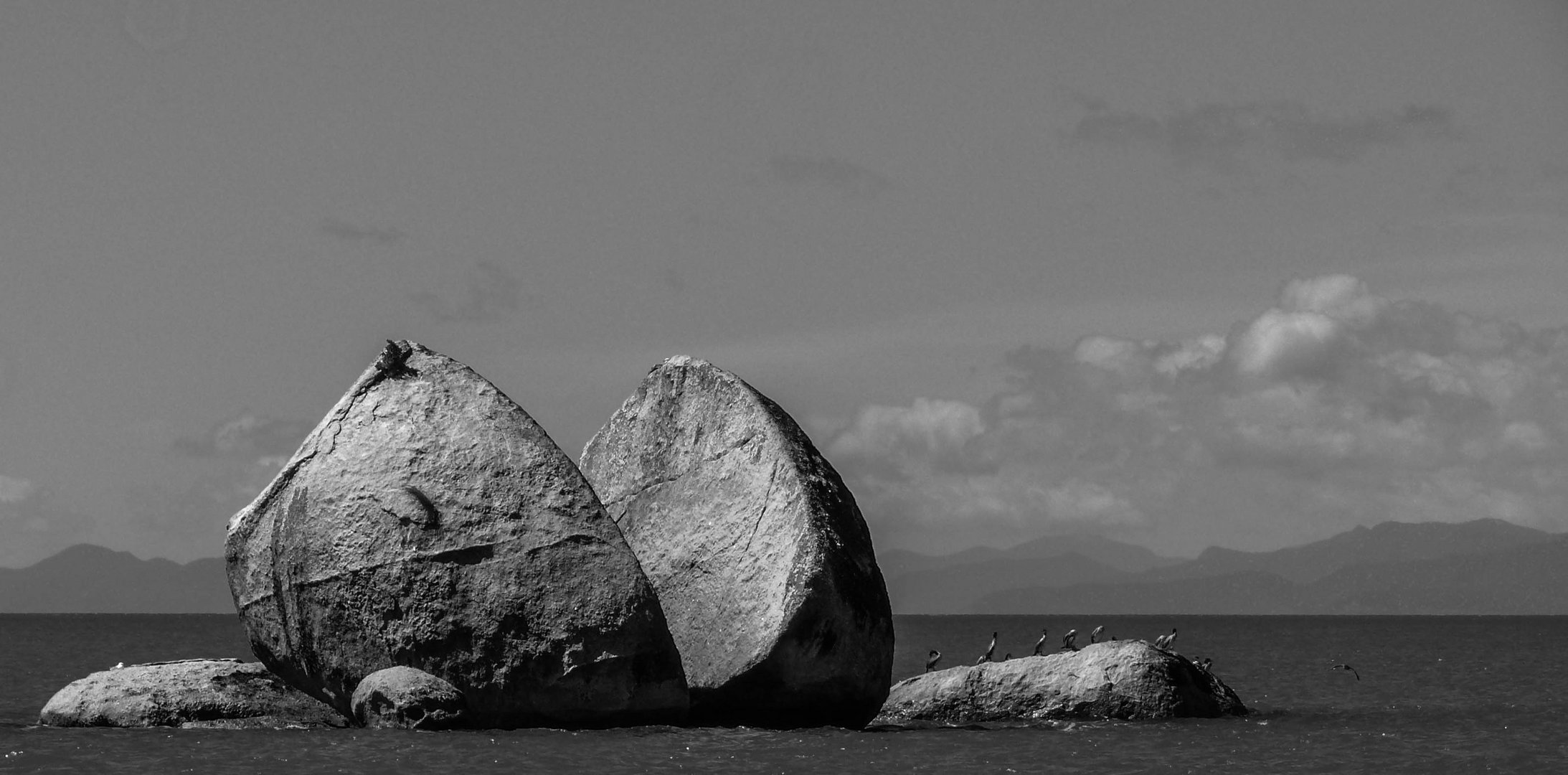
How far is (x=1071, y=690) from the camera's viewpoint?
1165 inches

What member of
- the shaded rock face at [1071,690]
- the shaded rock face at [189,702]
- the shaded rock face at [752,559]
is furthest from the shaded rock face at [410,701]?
the shaded rock face at [1071,690]

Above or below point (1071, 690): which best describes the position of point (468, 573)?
above

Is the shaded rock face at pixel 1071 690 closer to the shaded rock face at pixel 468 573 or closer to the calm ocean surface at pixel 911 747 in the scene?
the calm ocean surface at pixel 911 747

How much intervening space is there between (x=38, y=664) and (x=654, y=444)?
45.4 m

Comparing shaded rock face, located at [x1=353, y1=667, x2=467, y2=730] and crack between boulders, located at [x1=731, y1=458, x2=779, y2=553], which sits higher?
crack between boulders, located at [x1=731, y1=458, x2=779, y2=553]

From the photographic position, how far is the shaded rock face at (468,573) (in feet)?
79.4

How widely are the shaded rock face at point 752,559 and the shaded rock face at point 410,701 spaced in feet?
11.8

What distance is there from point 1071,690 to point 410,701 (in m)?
10.9

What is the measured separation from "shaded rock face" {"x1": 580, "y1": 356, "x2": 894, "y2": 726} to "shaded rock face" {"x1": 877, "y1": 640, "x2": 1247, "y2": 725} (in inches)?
139

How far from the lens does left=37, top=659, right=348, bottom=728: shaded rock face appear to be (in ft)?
84.2

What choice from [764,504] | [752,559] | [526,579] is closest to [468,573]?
[526,579]

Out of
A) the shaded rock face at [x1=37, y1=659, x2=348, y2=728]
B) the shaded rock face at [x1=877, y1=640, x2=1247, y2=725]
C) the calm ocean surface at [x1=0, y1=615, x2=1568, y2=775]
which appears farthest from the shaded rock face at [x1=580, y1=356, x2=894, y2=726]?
the shaded rock face at [x1=37, y1=659, x2=348, y2=728]

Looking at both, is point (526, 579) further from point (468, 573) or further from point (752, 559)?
point (752, 559)

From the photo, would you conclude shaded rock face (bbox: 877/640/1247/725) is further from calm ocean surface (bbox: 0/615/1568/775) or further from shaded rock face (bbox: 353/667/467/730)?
shaded rock face (bbox: 353/667/467/730)
